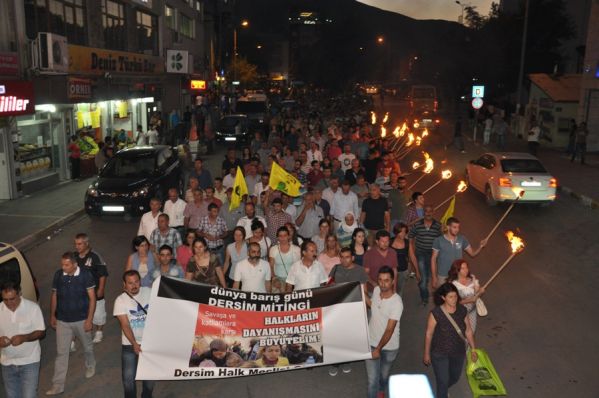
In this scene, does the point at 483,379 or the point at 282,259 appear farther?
the point at 282,259

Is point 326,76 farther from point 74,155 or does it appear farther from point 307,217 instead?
point 307,217

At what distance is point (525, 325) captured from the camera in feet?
31.8

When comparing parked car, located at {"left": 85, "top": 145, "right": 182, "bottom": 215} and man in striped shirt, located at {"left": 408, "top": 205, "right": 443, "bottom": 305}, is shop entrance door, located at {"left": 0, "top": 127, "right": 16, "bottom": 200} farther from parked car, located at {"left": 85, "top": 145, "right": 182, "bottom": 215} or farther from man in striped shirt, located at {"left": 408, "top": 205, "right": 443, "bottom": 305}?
man in striped shirt, located at {"left": 408, "top": 205, "right": 443, "bottom": 305}

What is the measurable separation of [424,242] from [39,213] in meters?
11.6

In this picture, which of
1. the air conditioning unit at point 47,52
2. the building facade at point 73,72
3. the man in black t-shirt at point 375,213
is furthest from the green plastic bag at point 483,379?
the air conditioning unit at point 47,52

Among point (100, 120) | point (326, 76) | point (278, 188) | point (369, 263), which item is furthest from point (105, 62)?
point (326, 76)

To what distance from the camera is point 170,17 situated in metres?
39.8

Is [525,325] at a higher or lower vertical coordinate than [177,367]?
lower

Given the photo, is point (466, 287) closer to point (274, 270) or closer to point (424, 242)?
point (424, 242)

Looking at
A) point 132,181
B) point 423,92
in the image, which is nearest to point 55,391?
point 132,181

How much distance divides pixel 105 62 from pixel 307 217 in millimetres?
17237

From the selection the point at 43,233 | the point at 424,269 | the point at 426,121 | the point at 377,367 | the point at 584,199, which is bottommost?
the point at 43,233

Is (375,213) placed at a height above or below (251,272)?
above

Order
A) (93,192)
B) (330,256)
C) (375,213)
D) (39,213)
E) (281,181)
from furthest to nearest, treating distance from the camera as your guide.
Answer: (39,213), (93,192), (281,181), (375,213), (330,256)
